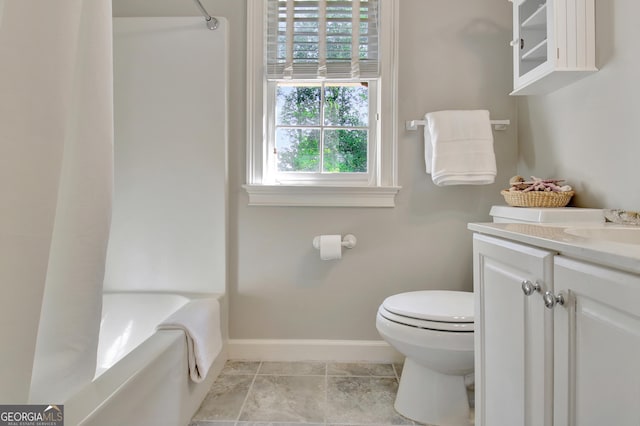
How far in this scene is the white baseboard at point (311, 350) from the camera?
1670 millimetres

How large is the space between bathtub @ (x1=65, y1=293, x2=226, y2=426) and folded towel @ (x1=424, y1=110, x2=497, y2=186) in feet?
4.18

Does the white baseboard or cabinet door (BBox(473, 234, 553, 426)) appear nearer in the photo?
cabinet door (BBox(473, 234, 553, 426))

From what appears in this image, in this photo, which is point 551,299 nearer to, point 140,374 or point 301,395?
point 140,374

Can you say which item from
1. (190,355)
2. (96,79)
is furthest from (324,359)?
(96,79)

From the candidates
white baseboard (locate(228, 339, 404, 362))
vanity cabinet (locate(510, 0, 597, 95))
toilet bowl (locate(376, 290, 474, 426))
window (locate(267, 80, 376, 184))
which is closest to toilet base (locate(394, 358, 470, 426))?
toilet bowl (locate(376, 290, 474, 426))

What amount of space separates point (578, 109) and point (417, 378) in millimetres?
1232

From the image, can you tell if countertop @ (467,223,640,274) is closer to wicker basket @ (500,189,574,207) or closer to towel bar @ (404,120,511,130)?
wicker basket @ (500,189,574,207)

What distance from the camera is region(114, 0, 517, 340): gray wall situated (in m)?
1.66

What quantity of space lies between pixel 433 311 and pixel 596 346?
650 millimetres

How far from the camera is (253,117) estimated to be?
66.2 inches

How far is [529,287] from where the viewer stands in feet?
2.15

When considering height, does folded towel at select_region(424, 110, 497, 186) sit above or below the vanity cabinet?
below

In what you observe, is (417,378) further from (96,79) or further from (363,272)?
(96,79)

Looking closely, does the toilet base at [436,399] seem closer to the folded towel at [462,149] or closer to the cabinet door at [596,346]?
the cabinet door at [596,346]
